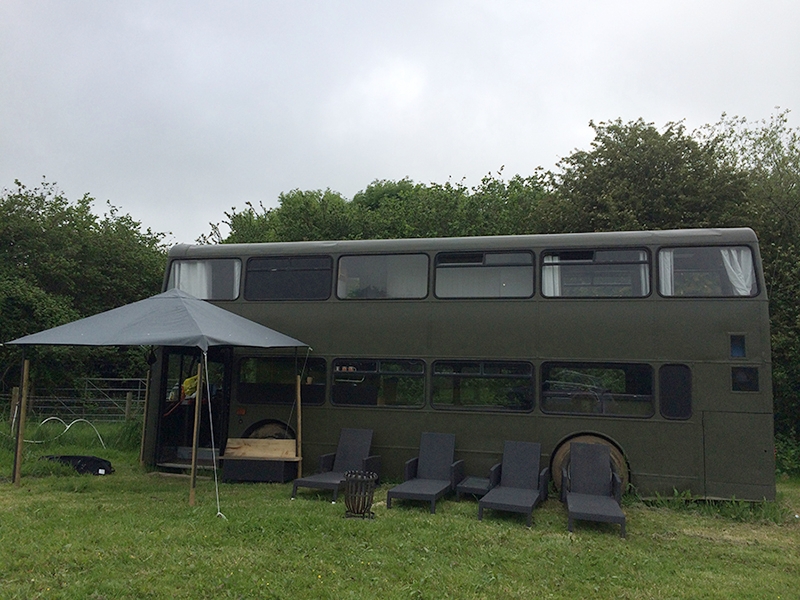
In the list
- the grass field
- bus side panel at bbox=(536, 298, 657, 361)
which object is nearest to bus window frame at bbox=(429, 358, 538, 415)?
bus side panel at bbox=(536, 298, 657, 361)

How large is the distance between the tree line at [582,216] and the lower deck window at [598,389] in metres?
5.38

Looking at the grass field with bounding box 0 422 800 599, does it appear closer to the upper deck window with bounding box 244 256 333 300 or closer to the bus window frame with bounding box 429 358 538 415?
the bus window frame with bounding box 429 358 538 415

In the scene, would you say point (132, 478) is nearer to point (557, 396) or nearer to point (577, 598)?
point (557, 396)

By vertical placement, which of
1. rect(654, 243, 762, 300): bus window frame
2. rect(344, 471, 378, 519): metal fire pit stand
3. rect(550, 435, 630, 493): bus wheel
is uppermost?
rect(654, 243, 762, 300): bus window frame

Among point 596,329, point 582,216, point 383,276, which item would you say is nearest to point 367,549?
point 596,329

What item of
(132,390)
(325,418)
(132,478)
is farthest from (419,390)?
(132,390)

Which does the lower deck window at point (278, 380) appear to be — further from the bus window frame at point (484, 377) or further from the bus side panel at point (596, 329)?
→ the bus side panel at point (596, 329)

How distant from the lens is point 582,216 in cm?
1545

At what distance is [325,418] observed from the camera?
1003cm

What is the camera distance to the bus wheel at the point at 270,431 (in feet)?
33.4

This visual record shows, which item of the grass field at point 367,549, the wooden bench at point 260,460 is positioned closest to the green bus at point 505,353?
the wooden bench at point 260,460

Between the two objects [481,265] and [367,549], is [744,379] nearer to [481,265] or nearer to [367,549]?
[481,265]

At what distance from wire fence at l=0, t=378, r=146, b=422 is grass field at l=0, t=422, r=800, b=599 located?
24.2ft

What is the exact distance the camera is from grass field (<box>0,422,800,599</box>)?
5344 mm
